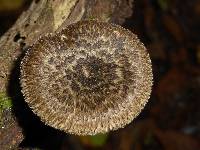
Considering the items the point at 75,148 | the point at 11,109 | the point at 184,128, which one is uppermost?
the point at 11,109

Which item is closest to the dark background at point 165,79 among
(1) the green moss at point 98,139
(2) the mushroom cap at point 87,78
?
(1) the green moss at point 98,139

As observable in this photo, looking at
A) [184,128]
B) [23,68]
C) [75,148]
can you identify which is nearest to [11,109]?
[23,68]

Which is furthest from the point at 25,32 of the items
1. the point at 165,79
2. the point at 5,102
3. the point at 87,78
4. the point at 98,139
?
the point at 165,79

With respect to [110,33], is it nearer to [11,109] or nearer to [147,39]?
[11,109]

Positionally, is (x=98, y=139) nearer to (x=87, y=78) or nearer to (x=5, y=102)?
(x=5, y=102)

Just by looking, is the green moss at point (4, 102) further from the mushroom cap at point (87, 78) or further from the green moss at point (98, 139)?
the green moss at point (98, 139)

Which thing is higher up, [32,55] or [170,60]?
[32,55]

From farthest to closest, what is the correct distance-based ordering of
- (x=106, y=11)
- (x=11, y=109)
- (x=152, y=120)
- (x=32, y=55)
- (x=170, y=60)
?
(x=170, y=60) → (x=152, y=120) → (x=106, y=11) → (x=11, y=109) → (x=32, y=55)

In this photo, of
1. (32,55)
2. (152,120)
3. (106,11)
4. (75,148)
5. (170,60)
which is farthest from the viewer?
(170,60)
